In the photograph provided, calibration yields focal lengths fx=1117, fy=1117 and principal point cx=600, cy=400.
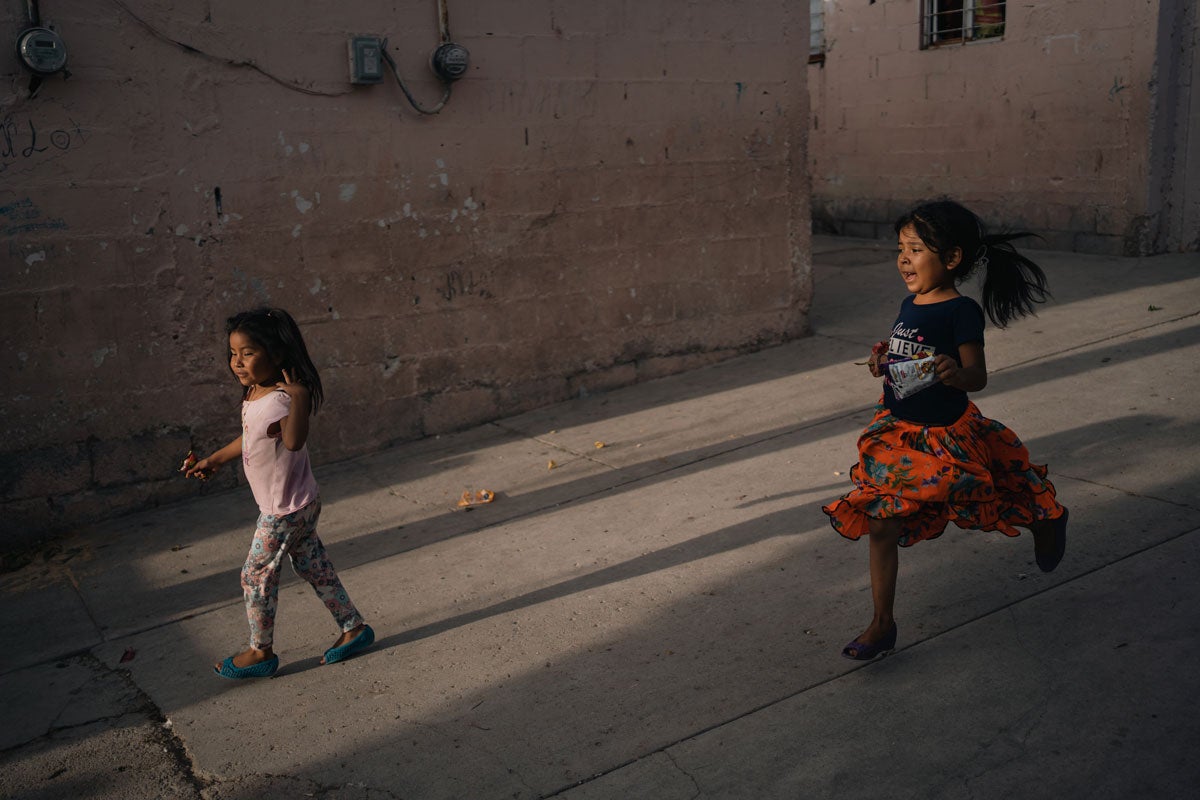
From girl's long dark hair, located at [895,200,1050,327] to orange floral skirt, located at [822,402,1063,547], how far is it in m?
0.38

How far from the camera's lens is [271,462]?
371 centimetres

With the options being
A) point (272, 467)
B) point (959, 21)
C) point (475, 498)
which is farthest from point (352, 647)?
point (959, 21)

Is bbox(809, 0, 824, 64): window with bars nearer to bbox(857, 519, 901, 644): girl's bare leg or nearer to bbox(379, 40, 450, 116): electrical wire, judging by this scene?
bbox(379, 40, 450, 116): electrical wire

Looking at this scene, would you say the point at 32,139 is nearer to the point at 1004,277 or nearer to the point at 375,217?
the point at 375,217

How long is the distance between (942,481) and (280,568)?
85.4 inches

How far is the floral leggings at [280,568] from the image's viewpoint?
3.73 metres

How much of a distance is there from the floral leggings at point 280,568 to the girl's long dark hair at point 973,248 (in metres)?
2.19

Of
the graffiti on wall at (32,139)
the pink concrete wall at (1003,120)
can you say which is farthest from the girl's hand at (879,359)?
the pink concrete wall at (1003,120)

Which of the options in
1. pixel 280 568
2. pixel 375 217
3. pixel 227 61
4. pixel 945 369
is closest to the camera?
pixel 945 369

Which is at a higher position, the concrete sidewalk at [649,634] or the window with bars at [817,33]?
the window with bars at [817,33]

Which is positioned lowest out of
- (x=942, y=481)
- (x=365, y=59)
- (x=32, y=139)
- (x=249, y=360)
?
(x=942, y=481)

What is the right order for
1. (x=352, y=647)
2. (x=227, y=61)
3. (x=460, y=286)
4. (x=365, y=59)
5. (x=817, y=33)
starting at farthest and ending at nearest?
(x=817, y=33)
(x=460, y=286)
(x=365, y=59)
(x=227, y=61)
(x=352, y=647)

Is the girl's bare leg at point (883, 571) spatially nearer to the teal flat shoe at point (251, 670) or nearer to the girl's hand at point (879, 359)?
the girl's hand at point (879, 359)

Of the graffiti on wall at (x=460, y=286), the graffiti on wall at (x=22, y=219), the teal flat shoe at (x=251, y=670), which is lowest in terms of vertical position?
the teal flat shoe at (x=251, y=670)
